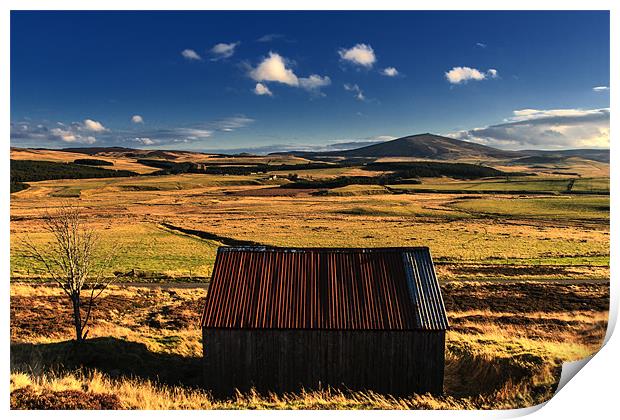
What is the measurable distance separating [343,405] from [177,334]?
36.4 ft

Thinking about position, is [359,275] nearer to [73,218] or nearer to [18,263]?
[73,218]

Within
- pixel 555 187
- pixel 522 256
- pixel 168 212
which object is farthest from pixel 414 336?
pixel 555 187

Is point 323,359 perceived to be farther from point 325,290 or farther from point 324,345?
point 325,290

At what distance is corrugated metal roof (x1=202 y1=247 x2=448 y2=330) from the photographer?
49.2ft

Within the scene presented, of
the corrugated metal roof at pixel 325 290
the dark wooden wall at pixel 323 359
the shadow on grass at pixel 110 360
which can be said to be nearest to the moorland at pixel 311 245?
the shadow on grass at pixel 110 360

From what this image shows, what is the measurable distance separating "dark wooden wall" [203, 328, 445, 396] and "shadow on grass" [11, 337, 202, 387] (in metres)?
2.32

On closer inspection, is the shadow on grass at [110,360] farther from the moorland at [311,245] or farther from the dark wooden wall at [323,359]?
the dark wooden wall at [323,359]

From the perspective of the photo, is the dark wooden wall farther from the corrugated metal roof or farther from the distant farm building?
the corrugated metal roof

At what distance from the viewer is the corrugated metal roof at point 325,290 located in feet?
49.2

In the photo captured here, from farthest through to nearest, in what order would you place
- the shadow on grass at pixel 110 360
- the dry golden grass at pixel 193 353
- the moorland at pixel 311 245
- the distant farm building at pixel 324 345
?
the shadow on grass at pixel 110 360
the moorland at pixel 311 245
the distant farm building at pixel 324 345
the dry golden grass at pixel 193 353

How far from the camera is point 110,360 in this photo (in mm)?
17000

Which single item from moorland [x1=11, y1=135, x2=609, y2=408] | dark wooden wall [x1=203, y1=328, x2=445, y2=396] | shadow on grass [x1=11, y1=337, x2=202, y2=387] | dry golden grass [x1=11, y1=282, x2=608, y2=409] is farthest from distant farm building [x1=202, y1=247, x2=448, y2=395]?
shadow on grass [x1=11, y1=337, x2=202, y2=387]

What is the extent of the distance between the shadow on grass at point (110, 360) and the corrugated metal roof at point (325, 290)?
3874 millimetres

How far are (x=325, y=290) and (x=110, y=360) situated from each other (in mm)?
9332
